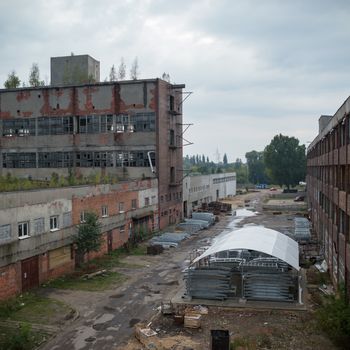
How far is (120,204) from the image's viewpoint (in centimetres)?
3578

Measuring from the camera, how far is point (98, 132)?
46.2 m

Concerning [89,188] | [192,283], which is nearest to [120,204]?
[89,188]

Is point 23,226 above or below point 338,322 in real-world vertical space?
above

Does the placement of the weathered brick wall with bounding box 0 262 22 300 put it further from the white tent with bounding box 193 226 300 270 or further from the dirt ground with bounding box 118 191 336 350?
the white tent with bounding box 193 226 300 270

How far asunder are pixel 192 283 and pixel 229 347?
20.7ft

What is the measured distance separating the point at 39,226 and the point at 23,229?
140cm

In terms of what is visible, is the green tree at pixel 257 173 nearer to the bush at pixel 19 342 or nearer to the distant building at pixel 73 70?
the distant building at pixel 73 70

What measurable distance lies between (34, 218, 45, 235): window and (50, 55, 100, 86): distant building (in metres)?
30.2

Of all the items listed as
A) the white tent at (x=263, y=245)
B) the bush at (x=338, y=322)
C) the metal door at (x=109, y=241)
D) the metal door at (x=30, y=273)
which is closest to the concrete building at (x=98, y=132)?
the metal door at (x=109, y=241)

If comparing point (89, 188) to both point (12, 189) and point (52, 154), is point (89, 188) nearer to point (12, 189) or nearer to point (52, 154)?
point (12, 189)

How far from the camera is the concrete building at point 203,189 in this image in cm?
5597

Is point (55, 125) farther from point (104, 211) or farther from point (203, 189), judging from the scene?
point (203, 189)

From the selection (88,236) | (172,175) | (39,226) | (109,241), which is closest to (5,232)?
(39,226)

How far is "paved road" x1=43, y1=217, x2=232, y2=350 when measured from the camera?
16503 mm
